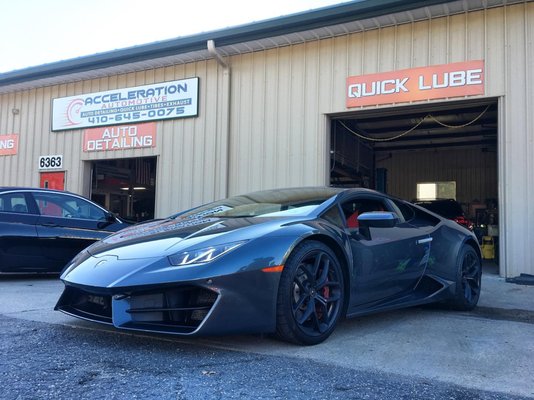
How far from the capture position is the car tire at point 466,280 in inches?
191

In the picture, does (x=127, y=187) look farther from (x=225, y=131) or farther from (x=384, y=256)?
(x=384, y=256)

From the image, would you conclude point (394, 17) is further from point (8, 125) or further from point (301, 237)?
point (8, 125)

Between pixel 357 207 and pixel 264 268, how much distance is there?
1506 mm

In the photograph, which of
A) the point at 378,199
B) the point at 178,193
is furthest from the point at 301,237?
the point at 178,193

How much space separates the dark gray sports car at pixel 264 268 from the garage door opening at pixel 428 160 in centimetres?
828

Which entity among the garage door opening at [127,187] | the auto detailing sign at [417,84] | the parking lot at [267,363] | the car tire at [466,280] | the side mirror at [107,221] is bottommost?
the parking lot at [267,363]

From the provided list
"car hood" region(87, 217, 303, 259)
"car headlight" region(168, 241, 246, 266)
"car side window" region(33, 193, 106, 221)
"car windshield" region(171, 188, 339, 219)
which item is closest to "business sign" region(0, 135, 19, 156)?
"car side window" region(33, 193, 106, 221)

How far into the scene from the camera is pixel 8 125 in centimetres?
1334

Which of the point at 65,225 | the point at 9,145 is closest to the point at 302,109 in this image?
the point at 65,225

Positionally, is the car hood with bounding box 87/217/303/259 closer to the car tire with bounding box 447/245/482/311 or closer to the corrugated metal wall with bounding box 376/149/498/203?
the car tire with bounding box 447/245/482/311

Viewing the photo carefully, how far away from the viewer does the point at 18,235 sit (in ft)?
20.8

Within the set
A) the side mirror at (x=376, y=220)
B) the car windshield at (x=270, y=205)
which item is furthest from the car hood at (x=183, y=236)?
the side mirror at (x=376, y=220)

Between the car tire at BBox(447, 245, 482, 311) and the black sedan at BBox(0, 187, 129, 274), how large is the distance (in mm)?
4885

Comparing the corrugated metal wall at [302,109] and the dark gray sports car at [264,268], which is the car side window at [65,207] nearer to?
the dark gray sports car at [264,268]
